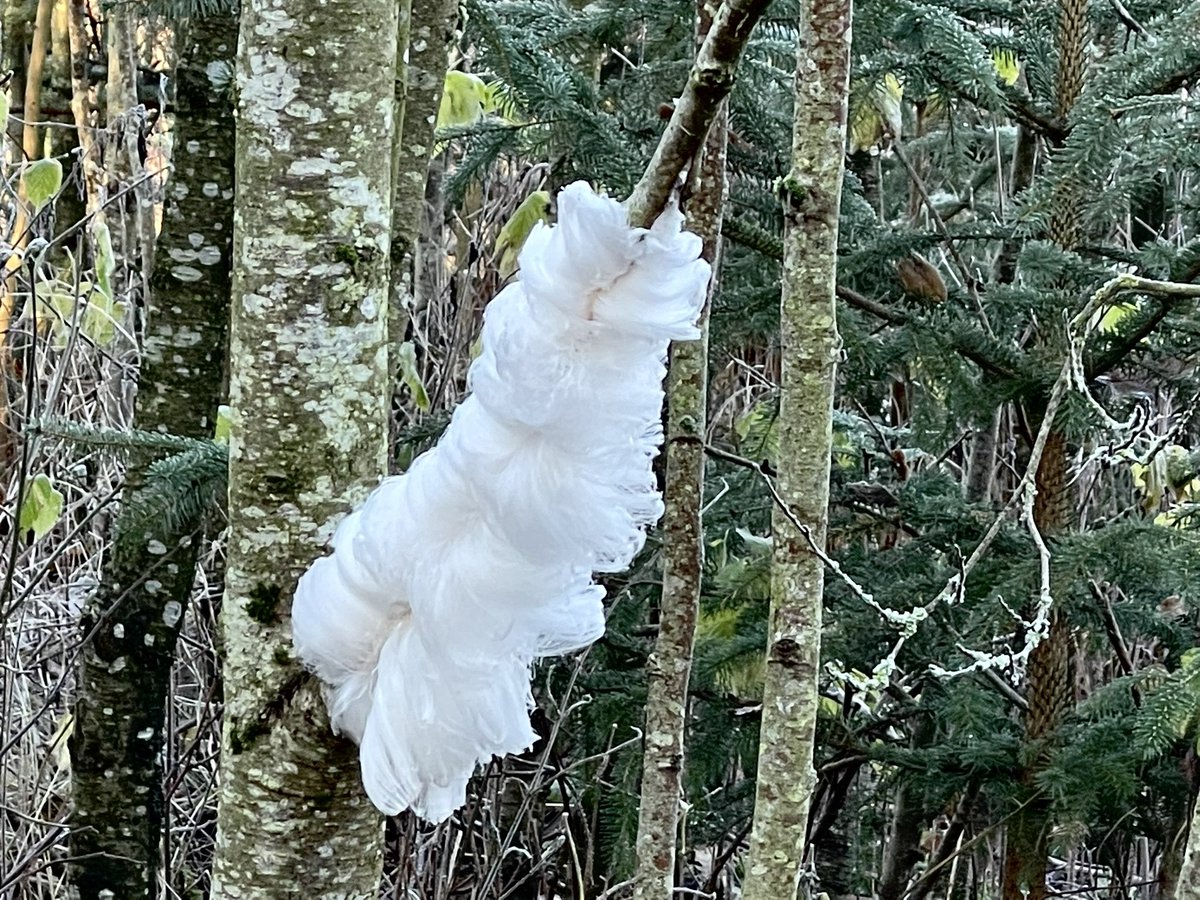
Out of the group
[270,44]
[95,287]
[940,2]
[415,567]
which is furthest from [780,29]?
[415,567]

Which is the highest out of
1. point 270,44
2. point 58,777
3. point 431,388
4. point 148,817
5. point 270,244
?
point 270,44

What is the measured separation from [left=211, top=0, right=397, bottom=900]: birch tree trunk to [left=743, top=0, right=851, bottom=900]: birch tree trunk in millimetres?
484

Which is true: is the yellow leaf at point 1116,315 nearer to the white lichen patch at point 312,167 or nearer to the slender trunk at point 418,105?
the slender trunk at point 418,105

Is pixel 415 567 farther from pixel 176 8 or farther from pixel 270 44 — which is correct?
pixel 176 8

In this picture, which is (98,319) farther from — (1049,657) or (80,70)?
(80,70)

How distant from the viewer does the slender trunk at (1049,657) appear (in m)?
2.21

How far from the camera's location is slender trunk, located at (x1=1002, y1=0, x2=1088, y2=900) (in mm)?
2205

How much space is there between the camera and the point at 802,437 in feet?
4.55

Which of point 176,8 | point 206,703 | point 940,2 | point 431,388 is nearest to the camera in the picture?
point 176,8

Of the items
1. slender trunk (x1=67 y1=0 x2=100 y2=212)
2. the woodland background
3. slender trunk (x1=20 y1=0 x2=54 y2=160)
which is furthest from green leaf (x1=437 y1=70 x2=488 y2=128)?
slender trunk (x1=20 y1=0 x2=54 y2=160)

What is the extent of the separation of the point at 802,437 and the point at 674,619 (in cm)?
39

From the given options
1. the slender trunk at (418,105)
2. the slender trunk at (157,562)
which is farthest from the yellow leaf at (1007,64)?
the slender trunk at (157,562)

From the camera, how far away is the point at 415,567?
87 centimetres

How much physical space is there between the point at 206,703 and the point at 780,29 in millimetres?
1692
